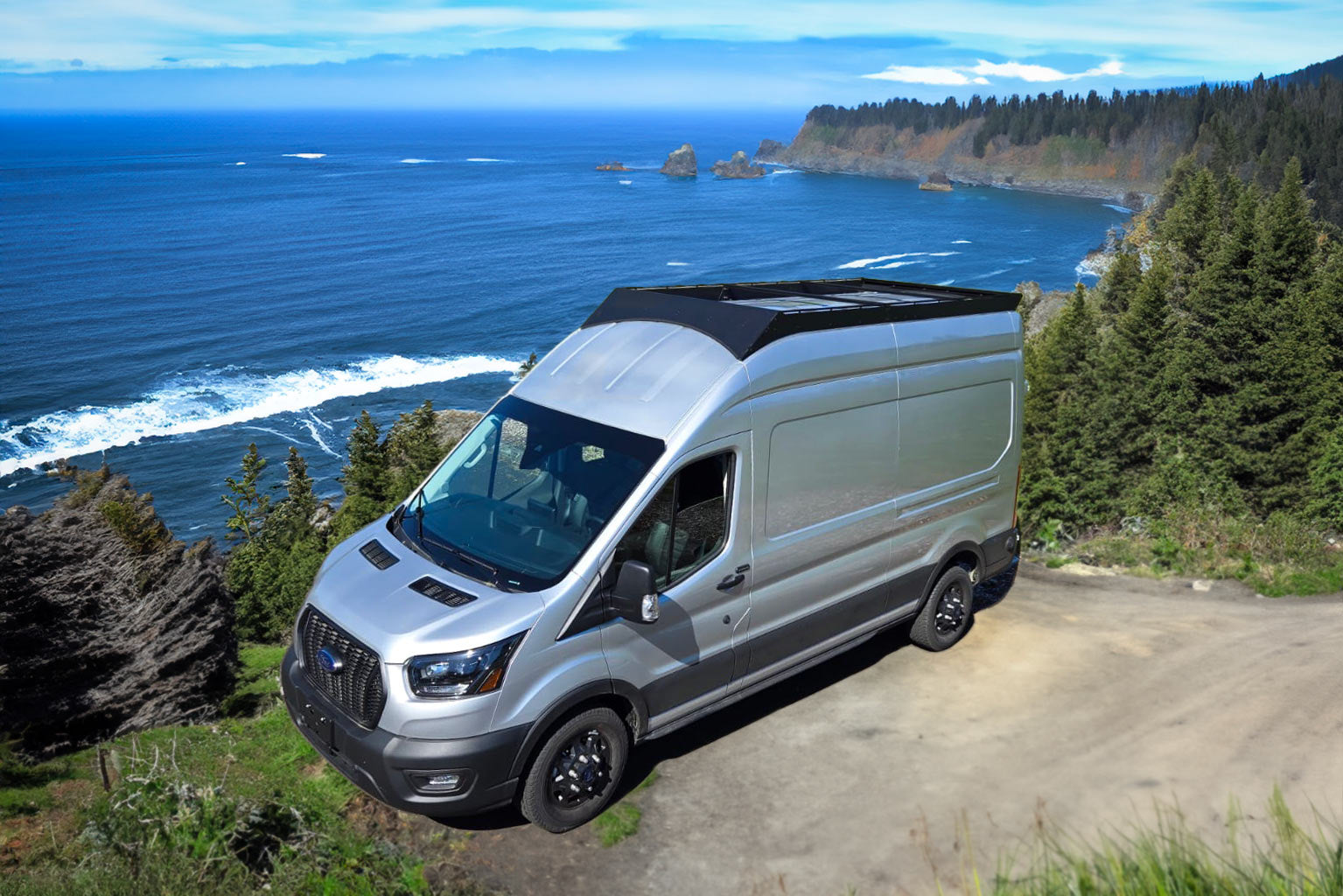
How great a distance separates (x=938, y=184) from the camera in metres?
188

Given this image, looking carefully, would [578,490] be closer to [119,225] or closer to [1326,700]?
[1326,700]

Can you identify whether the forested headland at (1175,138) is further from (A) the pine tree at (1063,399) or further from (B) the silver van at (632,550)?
(B) the silver van at (632,550)

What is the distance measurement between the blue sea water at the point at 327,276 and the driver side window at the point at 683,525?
4063 centimetres

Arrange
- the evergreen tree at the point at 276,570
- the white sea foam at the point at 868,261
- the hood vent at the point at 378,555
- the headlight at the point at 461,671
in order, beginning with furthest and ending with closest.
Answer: the white sea foam at the point at 868,261 → the evergreen tree at the point at 276,570 → the hood vent at the point at 378,555 → the headlight at the point at 461,671

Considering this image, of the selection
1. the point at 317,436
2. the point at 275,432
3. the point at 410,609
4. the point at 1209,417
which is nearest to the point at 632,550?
the point at 410,609

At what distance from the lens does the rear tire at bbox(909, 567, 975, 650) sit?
8500 mm

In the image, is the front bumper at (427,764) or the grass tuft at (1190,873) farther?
the front bumper at (427,764)

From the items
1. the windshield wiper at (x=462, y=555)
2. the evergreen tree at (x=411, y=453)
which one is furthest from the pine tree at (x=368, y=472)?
the windshield wiper at (x=462, y=555)

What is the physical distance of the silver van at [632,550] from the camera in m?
5.70

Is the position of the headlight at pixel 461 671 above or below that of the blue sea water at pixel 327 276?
above

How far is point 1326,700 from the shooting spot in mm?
7590

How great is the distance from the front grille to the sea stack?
18989cm

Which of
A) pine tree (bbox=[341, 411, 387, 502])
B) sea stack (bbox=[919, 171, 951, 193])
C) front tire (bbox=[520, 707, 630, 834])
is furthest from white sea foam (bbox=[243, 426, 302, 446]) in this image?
sea stack (bbox=[919, 171, 951, 193])

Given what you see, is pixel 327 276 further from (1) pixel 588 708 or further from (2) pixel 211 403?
(1) pixel 588 708
